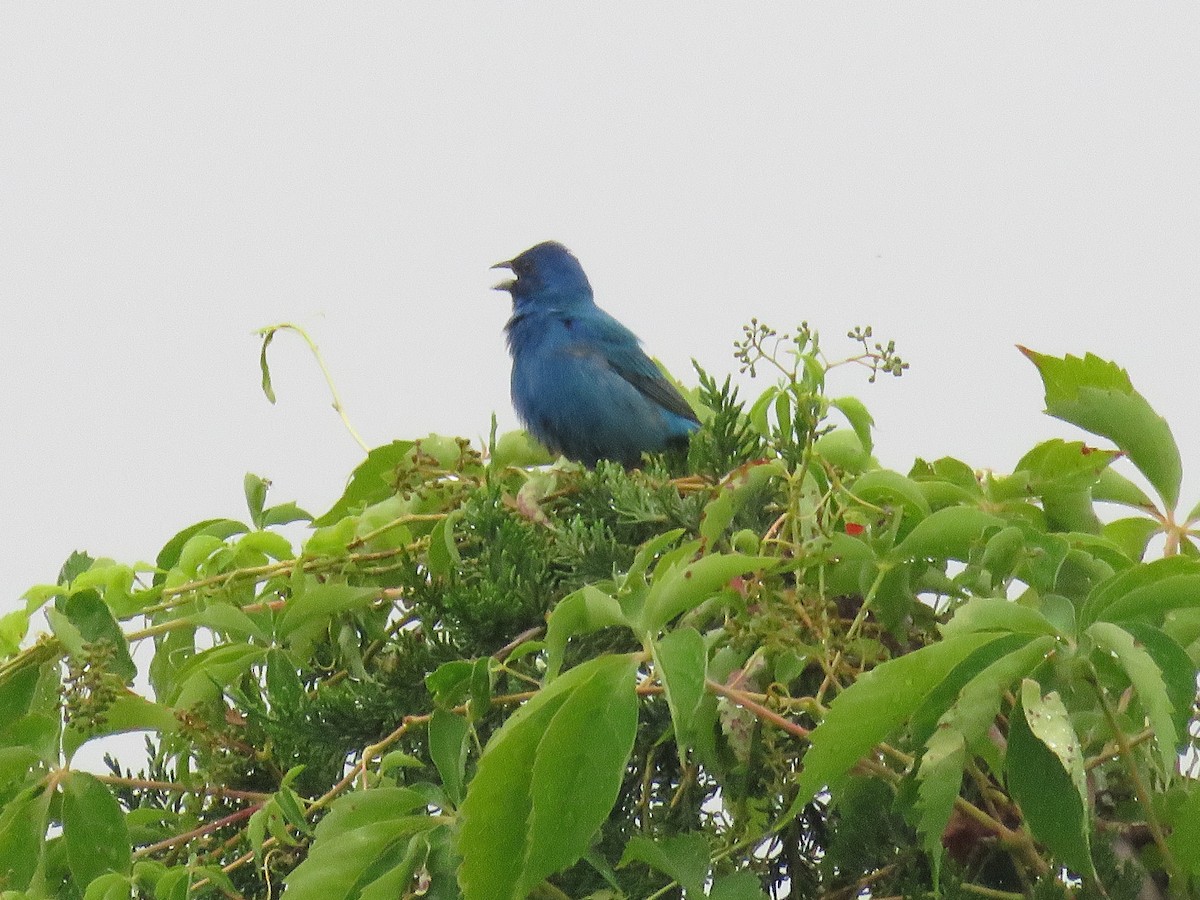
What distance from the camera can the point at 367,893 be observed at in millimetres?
1542

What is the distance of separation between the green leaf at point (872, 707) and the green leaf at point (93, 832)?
989mm

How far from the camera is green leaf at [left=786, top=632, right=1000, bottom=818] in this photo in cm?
138

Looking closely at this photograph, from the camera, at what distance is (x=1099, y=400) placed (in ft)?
6.15

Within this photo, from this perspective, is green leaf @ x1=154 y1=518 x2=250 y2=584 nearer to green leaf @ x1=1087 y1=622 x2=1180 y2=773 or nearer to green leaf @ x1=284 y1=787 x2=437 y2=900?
green leaf @ x1=284 y1=787 x2=437 y2=900

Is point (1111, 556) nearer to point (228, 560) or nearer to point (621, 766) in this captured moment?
point (621, 766)

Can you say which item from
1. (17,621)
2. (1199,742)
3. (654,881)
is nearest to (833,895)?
(654,881)

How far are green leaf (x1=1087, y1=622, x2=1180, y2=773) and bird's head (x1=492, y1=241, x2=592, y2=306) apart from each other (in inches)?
171

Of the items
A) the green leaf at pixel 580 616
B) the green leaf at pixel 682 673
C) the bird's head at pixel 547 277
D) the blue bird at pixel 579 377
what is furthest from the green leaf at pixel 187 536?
the bird's head at pixel 547 277

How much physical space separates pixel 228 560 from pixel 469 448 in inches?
16.2

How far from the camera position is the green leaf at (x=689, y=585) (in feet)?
4.77

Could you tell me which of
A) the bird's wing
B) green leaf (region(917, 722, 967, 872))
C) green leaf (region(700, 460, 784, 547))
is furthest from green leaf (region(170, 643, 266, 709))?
the bird's wing

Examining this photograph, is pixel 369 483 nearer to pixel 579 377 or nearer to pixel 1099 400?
pixel 1099 400

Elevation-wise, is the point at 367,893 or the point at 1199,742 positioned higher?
the point at 367,893

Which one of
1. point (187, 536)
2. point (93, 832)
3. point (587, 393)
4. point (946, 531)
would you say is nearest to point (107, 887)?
point (93, 832)
